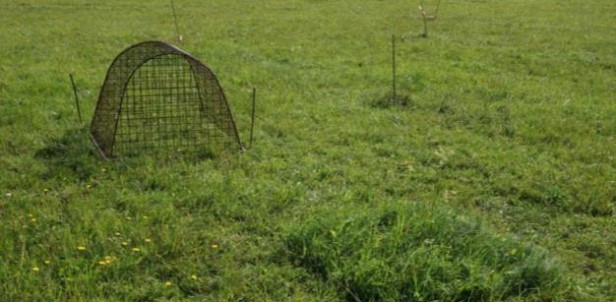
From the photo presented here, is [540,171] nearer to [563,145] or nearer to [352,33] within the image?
[563,145]

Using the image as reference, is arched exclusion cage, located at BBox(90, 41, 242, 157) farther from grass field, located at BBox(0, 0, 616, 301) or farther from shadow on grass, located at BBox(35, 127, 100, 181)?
grass field, located at BBox(0, 0, 616, 301)

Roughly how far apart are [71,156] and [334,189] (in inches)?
102

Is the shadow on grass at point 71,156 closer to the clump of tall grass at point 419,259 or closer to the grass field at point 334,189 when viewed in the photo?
the grass field at point 334,189

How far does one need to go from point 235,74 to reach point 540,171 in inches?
201

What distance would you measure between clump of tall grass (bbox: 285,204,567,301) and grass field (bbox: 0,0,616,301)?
0.01 meters

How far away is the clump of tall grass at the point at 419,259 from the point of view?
346 cm

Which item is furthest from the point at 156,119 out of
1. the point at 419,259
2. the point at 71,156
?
the point at 419,259

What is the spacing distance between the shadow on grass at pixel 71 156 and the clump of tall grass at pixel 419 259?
7.43 ft

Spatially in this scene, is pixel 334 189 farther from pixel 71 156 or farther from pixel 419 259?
pixel 71 156

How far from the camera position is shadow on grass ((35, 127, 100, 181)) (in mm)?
5168

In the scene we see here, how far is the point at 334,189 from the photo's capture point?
197 inches

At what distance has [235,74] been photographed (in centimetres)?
908

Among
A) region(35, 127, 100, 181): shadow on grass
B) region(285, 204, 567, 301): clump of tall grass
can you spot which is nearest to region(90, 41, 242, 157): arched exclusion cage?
region(35, 127, 100, 181): shadow on grass

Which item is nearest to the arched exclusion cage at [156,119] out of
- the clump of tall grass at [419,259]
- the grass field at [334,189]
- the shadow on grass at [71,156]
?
the shadow on grass at [71,156]
